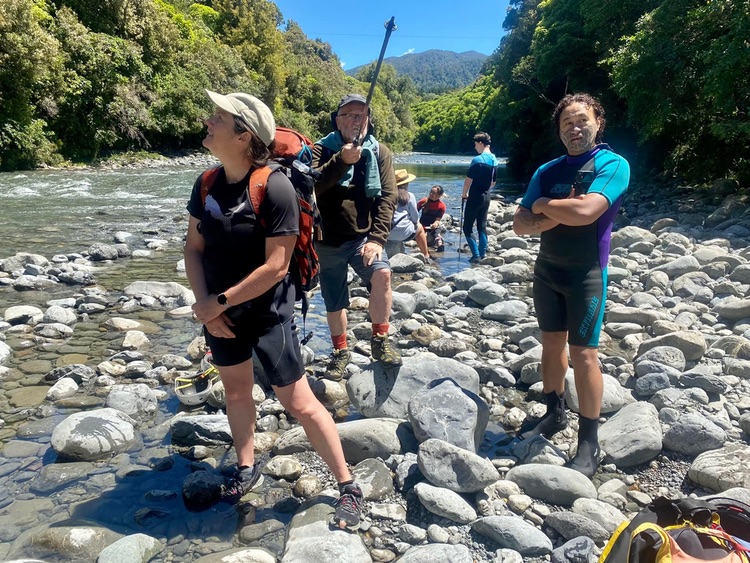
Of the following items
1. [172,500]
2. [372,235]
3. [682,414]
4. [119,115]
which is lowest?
[172,500]

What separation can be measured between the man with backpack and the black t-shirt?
1355 mm

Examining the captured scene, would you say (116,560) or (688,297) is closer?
(116,560)

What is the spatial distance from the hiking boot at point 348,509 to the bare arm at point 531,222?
1907 millimetres

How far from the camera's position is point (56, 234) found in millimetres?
11148

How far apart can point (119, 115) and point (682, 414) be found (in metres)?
32.3

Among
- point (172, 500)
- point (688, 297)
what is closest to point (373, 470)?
point (172, 500)

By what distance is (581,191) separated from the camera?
3057 mm

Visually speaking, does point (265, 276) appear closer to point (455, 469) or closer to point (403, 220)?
point (455, 469)

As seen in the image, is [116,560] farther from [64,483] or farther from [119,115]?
[119,115]

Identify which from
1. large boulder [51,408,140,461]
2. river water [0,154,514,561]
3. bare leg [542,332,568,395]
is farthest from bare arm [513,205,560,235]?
large boulder [51,408,140,461]

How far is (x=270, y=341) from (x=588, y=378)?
1.97m

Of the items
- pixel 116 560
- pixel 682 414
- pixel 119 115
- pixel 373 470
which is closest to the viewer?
pixel 116 560

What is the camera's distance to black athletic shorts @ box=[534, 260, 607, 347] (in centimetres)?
315

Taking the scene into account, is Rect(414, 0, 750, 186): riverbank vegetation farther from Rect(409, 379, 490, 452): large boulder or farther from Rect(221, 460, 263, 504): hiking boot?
Rect(221, 460, 263, 504): hiking boot
